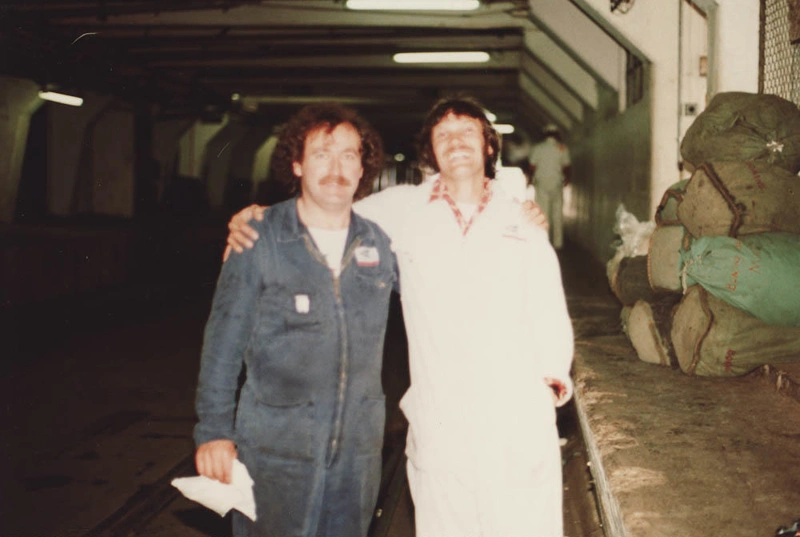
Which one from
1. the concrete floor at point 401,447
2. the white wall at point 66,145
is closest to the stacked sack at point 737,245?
the concrete floor at point 401,447

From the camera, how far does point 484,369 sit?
2.46 m

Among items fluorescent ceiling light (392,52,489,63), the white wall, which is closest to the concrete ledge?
fluorescent ceiling light (392,52,489,63)

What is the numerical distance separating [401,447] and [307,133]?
3146 mm

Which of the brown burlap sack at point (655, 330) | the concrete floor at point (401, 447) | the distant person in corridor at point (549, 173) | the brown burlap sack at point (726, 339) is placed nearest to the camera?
the concrete floor at point (401, 447)

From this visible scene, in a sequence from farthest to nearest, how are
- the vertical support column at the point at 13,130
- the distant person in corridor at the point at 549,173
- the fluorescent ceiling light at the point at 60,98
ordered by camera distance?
1. the fluorescent ceiling light at the point at 60,98
2. the vertical support column at the point at 13,130
3. the distant person in corridor at the point at 549,173

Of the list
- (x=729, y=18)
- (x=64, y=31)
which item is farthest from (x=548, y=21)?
(x=64, y=31)

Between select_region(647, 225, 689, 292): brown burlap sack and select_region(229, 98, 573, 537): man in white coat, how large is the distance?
2570 mm

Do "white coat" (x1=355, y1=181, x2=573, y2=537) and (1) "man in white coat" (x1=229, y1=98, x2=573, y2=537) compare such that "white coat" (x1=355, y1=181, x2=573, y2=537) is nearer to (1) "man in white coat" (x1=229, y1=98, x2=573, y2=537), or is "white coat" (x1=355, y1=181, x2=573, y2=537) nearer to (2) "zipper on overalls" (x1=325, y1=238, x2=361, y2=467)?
(1) "man in white coat" (x1=229, y1=98, x2=573, y2=537)

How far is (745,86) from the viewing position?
6.10 meters

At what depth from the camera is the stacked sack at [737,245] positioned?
13.7ft

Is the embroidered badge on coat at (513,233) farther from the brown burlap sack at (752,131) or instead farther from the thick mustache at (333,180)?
the brown burlap sack at (752,131)

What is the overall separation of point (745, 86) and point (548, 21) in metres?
5.09

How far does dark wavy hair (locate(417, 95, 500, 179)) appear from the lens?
2.72 meters

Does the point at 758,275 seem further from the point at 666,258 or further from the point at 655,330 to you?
the point at 655,330
